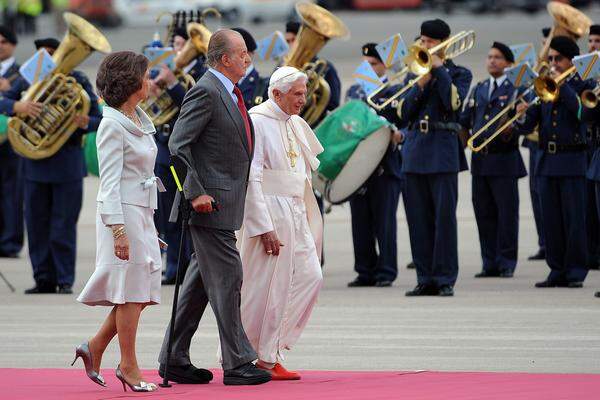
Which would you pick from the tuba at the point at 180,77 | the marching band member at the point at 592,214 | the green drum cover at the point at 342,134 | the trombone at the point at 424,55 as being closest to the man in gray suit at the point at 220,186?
the trombone at the point at 424,55

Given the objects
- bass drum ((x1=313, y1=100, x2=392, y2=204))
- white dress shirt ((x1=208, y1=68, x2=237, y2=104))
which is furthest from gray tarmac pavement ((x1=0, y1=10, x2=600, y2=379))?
white dress shirt ((x1=208, y1=68, x2=237, y2=104))

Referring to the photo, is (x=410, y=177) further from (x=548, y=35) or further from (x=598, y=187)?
(x=548, y=35)

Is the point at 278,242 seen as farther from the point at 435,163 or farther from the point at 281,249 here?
the point at 435,163

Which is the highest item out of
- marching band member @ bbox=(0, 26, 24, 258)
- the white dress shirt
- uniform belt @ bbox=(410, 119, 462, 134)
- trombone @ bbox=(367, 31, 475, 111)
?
the white dress shirt

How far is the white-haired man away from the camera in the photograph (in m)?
8.84

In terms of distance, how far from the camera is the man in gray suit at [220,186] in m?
8.48

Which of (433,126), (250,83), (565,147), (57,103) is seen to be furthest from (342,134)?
(57,103)

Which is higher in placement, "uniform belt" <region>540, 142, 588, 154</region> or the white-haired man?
the white-haired man

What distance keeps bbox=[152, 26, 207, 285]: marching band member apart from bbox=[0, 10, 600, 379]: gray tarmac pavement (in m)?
0.62

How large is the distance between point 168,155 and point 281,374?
5.04 meters

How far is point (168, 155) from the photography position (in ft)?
44.6

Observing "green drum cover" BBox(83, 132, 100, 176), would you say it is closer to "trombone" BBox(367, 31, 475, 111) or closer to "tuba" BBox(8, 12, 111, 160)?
"tuba" BBox(8, 12, 111, 160)

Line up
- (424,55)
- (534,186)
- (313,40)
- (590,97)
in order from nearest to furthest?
(590,97) < (424,55) < (313,40) < (534,186)

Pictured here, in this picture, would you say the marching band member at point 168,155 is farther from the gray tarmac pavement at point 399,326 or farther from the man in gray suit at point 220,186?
the man in gray suit at point 220,186
